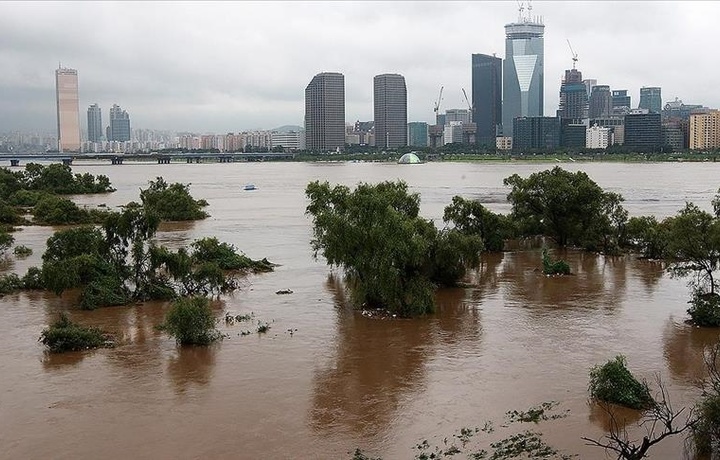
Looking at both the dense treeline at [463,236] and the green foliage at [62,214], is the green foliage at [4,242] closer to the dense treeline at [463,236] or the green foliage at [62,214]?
the green foliage at [62,214]

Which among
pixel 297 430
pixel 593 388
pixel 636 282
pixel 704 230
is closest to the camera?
Answer: pixel 297 430

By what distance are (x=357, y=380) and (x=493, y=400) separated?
12.2ft

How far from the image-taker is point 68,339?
22.0m

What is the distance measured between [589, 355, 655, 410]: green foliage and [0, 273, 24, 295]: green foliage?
23648mm

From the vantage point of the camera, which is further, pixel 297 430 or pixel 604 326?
pixel 604 326

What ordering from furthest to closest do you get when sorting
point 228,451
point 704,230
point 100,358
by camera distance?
point 704,230, point 100,358, point 228,451

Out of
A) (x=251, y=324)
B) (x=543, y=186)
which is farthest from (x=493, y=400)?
(x=543, y=186)

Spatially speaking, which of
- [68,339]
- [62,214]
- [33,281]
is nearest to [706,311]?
[68,339]

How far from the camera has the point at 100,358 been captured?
2145cm

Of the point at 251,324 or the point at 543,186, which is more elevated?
the point at 543,186

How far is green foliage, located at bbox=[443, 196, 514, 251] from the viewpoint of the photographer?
1571 inches

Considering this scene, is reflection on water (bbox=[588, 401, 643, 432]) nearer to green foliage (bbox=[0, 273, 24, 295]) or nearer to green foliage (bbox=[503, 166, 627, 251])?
green foliage (bbox=[0, 273, 24, 295])

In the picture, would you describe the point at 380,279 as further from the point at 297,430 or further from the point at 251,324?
the point at 297,430

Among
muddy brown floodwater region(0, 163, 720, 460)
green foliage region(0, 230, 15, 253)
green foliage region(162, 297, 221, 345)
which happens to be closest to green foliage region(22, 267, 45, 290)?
muddy brown floodwater region(0, 163, 720, 460)
